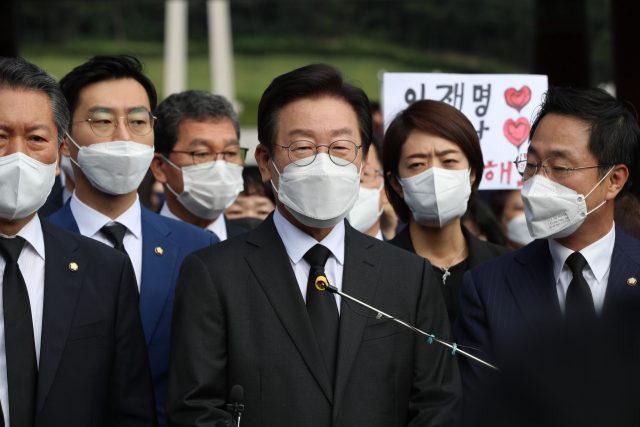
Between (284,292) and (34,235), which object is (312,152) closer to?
(284,292)

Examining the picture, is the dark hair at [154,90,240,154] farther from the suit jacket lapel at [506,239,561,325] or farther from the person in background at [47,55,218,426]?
the suit jacket lapel at [506,239,561,325]

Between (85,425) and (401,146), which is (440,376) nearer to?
(85,425)

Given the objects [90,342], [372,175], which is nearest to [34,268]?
[90,342]

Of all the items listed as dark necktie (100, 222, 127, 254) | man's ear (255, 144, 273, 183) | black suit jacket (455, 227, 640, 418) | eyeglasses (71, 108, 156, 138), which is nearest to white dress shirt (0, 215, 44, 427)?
dark necktie (100, 222, 127, 254)

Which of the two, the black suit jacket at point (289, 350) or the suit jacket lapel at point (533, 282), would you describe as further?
the suit jacket lapel at point (533, 282)

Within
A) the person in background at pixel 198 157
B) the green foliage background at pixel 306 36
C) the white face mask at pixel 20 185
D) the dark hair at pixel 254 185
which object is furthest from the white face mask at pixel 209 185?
the green foliage background at pixel 306 36

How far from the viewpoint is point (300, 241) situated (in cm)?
284

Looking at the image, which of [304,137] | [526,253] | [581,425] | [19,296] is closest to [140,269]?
[19,296]

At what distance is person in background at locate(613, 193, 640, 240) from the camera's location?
3867 mm

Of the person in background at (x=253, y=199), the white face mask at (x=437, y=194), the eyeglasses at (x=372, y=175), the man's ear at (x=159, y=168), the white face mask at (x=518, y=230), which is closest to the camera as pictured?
the white face mask at (x=437, y=194)

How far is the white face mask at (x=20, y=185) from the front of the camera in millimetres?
2654

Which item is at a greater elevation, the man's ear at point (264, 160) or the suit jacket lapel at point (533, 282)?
the man's ear at point (264, 160)

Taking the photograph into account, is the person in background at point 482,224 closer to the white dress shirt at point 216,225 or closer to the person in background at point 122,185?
the white dress shirt at point 216,225

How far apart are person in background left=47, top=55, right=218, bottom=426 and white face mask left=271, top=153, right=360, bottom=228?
940 mm
